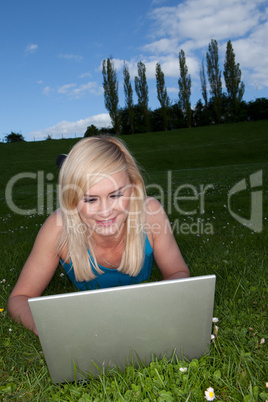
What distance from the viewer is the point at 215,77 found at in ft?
149

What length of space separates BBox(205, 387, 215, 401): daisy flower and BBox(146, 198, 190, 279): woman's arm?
1.03m

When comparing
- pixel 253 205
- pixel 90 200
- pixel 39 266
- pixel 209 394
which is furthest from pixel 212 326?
pixel 253 205

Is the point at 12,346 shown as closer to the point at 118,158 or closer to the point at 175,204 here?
the point at 118,158

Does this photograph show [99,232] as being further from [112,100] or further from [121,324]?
[112,100]

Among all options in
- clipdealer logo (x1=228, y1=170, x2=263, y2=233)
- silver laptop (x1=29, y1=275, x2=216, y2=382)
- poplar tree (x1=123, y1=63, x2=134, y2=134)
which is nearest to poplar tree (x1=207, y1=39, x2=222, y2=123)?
poplar tree (x1=123, y1=63, x2=134, y2=134)

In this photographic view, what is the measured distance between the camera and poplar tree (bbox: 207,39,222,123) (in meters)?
44.0

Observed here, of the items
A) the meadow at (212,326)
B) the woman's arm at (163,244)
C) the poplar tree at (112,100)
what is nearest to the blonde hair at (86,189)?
the woman's arm at (163,244)

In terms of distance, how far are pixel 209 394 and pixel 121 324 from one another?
1.61 feet

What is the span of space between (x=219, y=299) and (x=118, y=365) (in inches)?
43.6

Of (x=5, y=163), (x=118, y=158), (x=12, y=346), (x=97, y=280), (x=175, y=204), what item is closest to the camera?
(x=12, y=346)

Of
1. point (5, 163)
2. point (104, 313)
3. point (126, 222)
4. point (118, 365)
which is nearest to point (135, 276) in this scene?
point (126, 222)

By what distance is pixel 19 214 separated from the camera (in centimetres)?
769

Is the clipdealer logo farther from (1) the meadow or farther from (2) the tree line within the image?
(2) the tree line

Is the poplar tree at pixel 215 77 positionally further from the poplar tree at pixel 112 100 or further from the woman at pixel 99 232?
the woman at pixel 99 232
